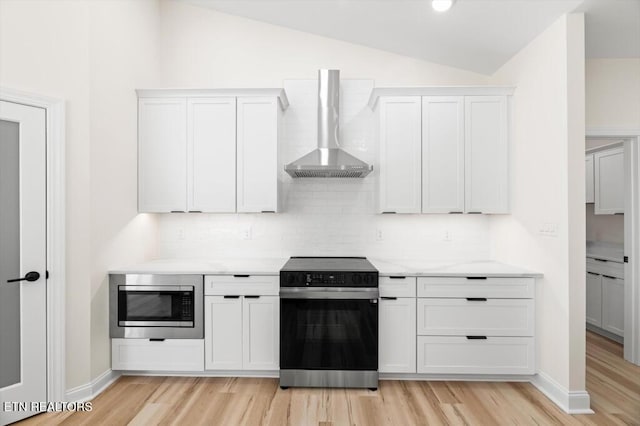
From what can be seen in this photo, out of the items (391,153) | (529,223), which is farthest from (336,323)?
(529,223)

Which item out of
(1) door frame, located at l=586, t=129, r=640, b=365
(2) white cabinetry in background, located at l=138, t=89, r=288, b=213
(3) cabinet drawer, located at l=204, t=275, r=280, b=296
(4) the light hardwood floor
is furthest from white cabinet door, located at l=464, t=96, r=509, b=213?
(3) cabinet drawer, located at l=204, t=275, r=280, b=296

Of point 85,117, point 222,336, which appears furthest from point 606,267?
point 85,117

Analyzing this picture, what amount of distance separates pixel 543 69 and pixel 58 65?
3.72 metres

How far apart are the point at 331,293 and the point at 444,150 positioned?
1.71 m

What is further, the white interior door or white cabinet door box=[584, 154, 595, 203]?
white cabinet door box=[584, 154, 595, 203]

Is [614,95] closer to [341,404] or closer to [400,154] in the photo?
[400,154]

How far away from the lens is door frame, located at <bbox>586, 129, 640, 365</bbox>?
3.35 meters

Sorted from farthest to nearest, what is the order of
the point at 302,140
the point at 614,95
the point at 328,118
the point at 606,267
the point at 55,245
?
the point at 606,267 → the point at 302,140 → the point at 328,118 → the point at 614,95 → the point at 55,245

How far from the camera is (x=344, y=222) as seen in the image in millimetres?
3791

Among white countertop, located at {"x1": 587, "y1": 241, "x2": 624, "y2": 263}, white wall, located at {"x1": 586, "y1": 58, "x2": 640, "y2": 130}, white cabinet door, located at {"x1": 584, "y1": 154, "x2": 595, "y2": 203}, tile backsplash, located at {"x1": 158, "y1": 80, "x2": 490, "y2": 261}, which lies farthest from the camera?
white cabinet door, located at {"x1": 584, "y1": 154, "x2": 595, "y2": 203}

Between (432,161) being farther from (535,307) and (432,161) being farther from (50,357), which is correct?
(50,357)

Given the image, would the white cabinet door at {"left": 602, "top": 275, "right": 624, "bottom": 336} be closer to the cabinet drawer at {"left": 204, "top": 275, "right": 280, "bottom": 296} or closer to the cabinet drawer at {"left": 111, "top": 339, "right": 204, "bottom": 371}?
the cabinet drawer at {"left": 204, "top": 275, "right": 280, "bottom": 296}

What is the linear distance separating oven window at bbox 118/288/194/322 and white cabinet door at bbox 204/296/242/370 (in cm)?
18

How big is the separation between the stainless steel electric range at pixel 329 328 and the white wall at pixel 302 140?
90 cm
